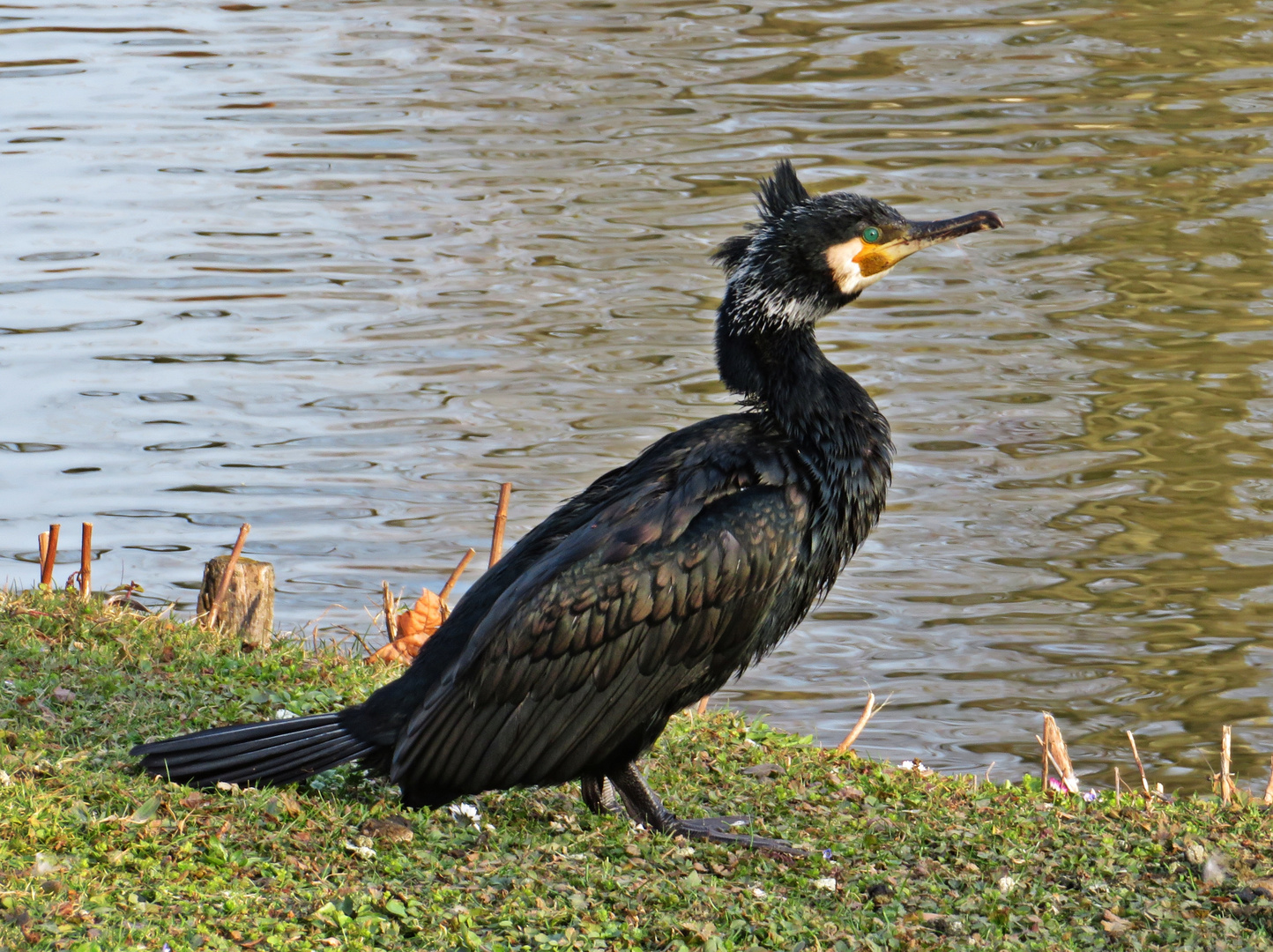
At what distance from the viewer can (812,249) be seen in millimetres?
5141

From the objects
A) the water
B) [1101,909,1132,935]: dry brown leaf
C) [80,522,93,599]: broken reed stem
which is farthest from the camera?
the water

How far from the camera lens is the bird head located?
5.13m

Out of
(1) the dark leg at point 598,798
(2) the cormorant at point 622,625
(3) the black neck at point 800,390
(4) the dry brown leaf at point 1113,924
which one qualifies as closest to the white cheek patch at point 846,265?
(3) the black neck at point 800,390

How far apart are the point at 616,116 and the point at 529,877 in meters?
12.8

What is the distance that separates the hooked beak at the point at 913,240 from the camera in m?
5.25

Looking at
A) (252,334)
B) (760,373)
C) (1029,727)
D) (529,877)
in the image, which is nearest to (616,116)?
(252,334)

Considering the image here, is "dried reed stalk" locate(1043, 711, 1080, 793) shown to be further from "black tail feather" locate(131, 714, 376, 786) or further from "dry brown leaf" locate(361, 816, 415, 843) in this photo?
"black tail feather" locate(131, 714, 376, 786)

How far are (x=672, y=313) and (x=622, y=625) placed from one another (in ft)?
24.9

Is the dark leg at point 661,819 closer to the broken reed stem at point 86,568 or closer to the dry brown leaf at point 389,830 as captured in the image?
the dry brown leaf at point 389,830

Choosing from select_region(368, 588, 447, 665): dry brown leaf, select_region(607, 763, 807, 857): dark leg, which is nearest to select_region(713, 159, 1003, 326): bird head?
select_region(607, 763, 807, 857): dark leg

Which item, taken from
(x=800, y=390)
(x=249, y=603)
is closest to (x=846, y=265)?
(x=800, y=390)

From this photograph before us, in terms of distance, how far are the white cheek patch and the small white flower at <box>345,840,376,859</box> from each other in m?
2.25

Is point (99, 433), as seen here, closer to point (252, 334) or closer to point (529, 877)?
point (252, 334)

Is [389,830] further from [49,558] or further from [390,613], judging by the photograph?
[49,558]
